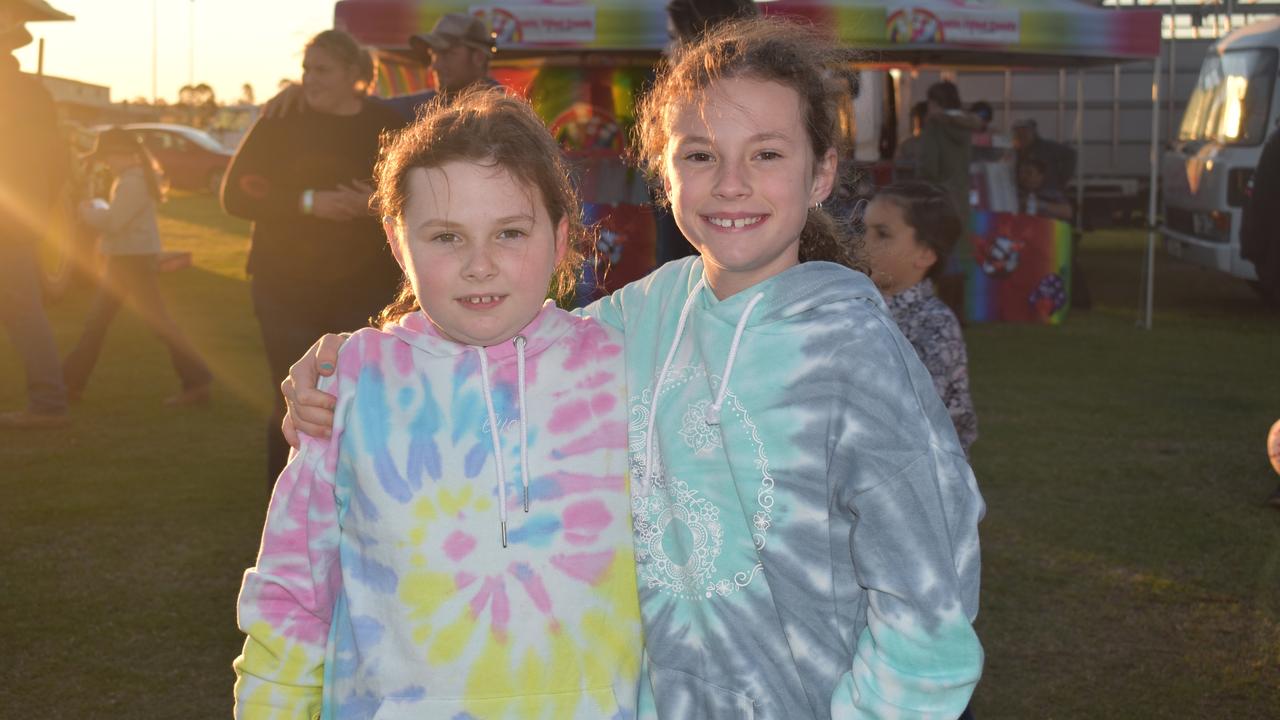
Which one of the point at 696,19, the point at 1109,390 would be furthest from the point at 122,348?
the point at 696,19

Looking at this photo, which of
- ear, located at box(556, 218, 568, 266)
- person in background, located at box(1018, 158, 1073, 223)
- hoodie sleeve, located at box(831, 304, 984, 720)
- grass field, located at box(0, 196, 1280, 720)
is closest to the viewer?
hoodie sleeve, located at box(831, 304, 984, 720)

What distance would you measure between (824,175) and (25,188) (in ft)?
18.9

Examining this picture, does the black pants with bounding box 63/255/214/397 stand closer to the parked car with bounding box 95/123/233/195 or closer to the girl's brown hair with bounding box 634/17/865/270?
the girl's brown hair with bounding box 634/17/865/270

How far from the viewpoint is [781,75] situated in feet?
6.00

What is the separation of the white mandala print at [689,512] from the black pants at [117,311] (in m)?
6.42

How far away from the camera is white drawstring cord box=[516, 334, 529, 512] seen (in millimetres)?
1751

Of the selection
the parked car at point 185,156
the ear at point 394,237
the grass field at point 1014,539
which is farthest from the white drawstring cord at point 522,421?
the parked car at point 185,156

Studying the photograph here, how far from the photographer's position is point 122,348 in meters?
9.95

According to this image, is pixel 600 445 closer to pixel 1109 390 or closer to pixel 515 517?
pixel 515 517

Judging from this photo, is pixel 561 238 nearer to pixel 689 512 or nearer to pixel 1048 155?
pixel 689 512

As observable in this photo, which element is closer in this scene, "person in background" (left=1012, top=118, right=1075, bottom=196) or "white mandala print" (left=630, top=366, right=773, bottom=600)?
"white mandala print" (left=630, top=366, right=773, bottom=600)

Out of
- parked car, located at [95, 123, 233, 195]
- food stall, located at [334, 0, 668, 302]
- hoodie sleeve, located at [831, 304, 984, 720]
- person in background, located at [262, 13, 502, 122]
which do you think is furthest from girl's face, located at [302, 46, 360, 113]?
parked car, located at [95, 123, 233, 195]

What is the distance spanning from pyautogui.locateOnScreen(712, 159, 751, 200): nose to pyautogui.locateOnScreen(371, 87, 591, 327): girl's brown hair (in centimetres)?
23

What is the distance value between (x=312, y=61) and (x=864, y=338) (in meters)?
3.48
